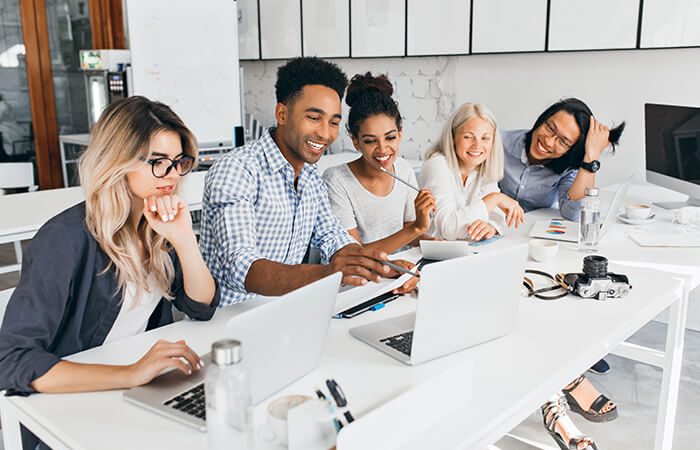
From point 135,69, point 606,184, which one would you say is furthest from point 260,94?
point 606,184

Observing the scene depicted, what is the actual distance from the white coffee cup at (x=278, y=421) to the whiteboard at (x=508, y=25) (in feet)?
10.1

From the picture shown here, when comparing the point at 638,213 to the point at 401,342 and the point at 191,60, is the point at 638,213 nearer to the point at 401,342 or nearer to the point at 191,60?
the point at 401,342

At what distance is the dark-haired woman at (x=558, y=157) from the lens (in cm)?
259

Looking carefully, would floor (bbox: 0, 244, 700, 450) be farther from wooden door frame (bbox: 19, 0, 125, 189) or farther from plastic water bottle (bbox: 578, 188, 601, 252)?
wooden door frame (bbox: 19, 0, 125, 189)

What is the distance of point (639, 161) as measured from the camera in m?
3.33

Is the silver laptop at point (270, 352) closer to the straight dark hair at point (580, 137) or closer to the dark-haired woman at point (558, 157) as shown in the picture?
the dark-haired woman at point (558, 157)

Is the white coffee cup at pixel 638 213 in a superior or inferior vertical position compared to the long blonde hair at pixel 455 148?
inferior

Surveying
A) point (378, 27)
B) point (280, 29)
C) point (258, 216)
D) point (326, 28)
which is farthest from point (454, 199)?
point (280, 29)

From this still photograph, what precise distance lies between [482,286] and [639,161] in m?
2.53

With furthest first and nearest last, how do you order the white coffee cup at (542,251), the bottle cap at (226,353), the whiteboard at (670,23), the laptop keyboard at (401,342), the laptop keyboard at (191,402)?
the whiteboard at (670,23), the white coffee cup at (542,251), the laptop keyboard at (401,342), the laptop keyboard at (191,402), the bottle cap at (226,353)

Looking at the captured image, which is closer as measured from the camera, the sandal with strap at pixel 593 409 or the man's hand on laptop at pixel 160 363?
the man's hand on laptop at pixel 160 363

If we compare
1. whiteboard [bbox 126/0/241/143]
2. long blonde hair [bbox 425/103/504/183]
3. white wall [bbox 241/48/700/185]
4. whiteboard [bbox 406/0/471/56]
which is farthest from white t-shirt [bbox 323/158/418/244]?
whiteboard [bbox 126/0/241/143]

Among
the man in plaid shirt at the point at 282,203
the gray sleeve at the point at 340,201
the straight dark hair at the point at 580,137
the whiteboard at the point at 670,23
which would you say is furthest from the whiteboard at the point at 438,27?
the man in plaid shirt at the point at 282,203

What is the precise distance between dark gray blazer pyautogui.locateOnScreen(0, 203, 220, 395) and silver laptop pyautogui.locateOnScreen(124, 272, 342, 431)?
20 cm
